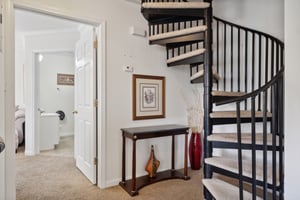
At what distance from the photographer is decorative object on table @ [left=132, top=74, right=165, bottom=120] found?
2998 mm

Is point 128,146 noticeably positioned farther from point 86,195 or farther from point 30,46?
point 30,46

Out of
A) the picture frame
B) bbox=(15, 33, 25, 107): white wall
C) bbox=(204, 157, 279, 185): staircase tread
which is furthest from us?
the picture frame

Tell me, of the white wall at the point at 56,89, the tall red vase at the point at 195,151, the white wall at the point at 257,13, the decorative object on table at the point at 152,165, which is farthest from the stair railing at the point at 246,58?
the white wall at the point at 56,89

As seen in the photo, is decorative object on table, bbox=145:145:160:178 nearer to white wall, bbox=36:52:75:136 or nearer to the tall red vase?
the tall red vase

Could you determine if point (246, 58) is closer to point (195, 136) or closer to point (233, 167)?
point (195, 136)

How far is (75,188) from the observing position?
2676 millimetres

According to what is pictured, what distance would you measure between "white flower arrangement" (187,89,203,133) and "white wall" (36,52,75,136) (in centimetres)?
385

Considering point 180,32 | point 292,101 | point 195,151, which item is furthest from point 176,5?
point 195,151

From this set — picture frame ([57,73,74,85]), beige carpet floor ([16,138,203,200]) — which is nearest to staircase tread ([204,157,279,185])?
beige carpet floor ([16,138,203,200])

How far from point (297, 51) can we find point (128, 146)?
7.32ft

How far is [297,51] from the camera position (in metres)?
1.38

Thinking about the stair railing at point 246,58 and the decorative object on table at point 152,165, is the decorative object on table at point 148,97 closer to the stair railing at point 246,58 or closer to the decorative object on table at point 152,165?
the decorative object on table at point 152,165

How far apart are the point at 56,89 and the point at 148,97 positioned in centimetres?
412

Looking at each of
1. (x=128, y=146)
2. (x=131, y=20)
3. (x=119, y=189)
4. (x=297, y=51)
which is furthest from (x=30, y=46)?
(x=297, y=51)
